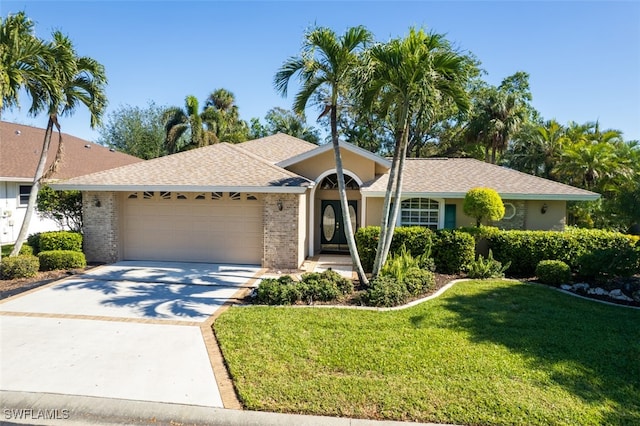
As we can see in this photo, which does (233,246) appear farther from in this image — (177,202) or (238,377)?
(238,377)

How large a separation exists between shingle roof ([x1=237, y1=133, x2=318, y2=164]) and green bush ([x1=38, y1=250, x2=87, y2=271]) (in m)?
9.16

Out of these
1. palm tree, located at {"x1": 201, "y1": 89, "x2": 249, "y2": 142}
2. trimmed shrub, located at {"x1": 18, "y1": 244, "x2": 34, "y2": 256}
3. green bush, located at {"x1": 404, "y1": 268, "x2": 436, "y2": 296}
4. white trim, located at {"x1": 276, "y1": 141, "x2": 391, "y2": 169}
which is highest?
palm tree, located at {"x1": 201, "y1": 89, "x2": 249, "y2": 142}

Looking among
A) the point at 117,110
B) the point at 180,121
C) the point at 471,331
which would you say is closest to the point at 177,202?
the point at 471,331

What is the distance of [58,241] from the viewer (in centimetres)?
1252

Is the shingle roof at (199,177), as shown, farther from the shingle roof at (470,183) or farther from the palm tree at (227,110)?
the palm tree at (227,110)

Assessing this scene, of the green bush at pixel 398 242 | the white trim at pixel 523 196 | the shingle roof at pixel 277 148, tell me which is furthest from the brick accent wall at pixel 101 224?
the white trim at pixel 523 196

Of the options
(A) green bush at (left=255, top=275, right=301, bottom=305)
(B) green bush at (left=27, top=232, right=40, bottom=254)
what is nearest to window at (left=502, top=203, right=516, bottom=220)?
(A) green bush at (left=255, top=275, right=301, bottom=305)

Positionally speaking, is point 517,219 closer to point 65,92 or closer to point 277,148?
point 277,148

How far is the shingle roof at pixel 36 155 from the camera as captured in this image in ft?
58.9

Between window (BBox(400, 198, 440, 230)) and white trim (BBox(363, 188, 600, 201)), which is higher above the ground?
white trim (BBox(363, 188, 600, 201))

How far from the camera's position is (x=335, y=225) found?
54.0 ft

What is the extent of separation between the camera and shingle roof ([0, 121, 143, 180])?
17953 mm

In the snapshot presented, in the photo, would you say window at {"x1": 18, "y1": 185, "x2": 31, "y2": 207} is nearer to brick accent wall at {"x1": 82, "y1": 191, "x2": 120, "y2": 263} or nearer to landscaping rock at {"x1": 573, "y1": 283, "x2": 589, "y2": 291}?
brick accent wall at {"x1": 82, "y1": 191, "x2": 120, "y2": 263}

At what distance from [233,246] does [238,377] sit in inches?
320
